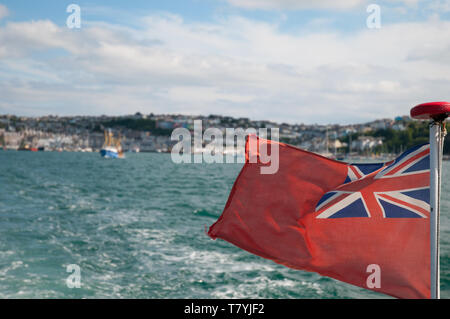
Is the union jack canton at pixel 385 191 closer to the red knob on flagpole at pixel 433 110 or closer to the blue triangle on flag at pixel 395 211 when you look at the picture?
the blue triangle on flag at pixel 395 211

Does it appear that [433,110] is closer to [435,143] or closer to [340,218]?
[435,143]

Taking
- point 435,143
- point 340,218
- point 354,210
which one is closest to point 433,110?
point 435,143

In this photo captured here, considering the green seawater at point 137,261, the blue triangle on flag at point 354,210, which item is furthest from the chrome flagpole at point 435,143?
the green seawater at point 137,261

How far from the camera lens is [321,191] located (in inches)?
163

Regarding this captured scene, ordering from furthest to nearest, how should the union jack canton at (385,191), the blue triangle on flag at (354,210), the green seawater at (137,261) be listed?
the green seawater at (137,261) < the blue triangle on flag at (354,210) < the union jack canton at (385,191)

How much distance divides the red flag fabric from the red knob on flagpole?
0.52 m

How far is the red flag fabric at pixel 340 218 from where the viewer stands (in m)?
3.60

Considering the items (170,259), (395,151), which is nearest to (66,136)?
(395,151)

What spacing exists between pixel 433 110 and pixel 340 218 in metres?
1.34

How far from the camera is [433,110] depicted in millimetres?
3043

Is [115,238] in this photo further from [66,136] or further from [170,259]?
[66,136]

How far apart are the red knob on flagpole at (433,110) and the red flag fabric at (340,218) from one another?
0.52 metres
